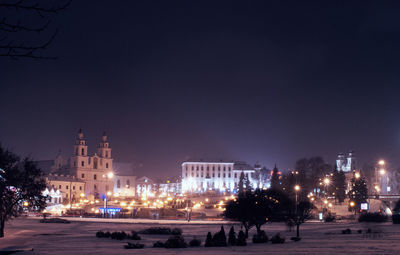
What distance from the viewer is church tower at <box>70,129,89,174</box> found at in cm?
13688

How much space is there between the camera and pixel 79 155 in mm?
137250

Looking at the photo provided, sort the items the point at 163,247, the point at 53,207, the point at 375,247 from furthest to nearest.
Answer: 1. the point at 53,207
2. the point at 163,247
3. the point at 375,247

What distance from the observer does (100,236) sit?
3966cm

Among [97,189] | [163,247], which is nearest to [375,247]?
[163,247]

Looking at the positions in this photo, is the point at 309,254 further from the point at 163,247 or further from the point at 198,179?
the point at 198,179

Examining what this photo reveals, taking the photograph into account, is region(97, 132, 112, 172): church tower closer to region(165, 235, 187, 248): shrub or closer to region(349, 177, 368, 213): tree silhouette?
region(349, 177, 368, 213): tree silhouette

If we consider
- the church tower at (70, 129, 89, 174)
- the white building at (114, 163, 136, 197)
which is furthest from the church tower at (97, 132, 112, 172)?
the white building at (114, 163, 136, 197)

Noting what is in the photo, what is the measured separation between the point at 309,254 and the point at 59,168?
132457 millimetres

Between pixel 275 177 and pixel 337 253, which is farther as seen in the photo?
pixel 275 177

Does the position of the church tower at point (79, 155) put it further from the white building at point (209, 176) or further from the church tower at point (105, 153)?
the white building at point (209, 176)

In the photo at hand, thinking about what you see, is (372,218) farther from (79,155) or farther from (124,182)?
(124,182)

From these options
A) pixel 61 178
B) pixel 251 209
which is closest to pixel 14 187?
pixel 251 209

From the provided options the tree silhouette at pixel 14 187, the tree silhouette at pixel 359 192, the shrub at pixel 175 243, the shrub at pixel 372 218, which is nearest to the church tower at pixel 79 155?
the tree silhouette at pixel 359 192

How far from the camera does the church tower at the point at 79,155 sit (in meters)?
137
